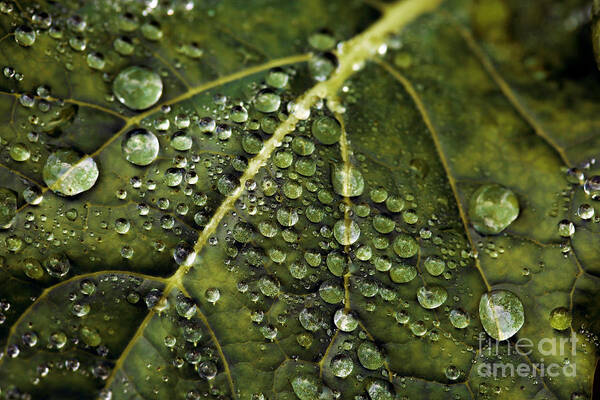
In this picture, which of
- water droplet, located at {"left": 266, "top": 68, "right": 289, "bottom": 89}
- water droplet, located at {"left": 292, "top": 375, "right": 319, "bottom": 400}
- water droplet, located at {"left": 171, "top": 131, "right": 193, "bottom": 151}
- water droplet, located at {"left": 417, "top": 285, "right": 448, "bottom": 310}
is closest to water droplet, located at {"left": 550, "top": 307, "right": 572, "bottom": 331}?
water droplet, located at {"left": 417, "top": 285, "right": 448, "bottom": 310}

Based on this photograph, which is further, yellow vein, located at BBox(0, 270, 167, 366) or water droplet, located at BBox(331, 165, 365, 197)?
water droplet, located at BBox(331, 165, 365, 197)

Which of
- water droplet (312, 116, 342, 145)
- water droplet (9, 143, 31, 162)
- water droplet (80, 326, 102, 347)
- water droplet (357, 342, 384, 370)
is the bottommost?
water droplet (80, 326, 102, 347)

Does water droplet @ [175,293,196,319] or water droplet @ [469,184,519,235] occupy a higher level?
water droplet @ [469,184,519,235]

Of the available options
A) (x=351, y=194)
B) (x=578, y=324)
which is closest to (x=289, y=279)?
(x=351, y=194)

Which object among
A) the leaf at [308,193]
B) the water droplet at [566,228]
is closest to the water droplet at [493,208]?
the leaf at [308,193]

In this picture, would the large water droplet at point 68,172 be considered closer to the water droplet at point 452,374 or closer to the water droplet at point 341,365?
the water droplet at point 341,365

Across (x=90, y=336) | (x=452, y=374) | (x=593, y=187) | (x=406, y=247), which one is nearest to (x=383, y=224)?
(x=406, y=247)

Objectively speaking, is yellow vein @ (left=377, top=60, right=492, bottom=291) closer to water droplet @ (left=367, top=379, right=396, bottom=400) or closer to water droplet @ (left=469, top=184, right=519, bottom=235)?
water droplet @ (left=469, top=184, right=519, bottom=235)

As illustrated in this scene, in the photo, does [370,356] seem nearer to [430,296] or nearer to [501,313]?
[430,296]
